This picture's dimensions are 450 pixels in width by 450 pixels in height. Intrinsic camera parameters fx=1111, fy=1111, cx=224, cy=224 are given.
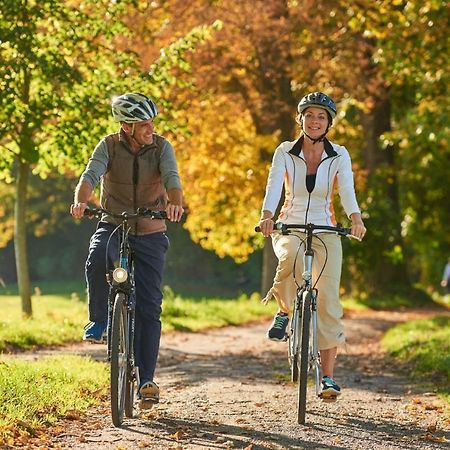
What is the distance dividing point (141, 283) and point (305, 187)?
138 centimetres

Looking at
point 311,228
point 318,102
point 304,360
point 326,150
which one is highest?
point 318,102

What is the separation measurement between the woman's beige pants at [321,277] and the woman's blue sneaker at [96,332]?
1.33 metres

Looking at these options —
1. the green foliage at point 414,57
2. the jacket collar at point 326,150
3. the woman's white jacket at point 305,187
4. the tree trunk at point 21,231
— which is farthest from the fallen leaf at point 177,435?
the green foliage at point 414,57

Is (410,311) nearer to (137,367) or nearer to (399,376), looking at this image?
(399,376)

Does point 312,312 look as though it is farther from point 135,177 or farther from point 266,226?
point 135,177

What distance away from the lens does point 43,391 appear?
8.34m

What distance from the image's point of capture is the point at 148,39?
23.4m

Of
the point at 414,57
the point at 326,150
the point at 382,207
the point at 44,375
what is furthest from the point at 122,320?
the point at 382,207

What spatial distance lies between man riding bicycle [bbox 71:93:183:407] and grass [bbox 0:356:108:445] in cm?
70

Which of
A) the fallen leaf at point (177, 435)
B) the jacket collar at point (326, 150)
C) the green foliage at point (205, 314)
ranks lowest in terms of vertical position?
the green foliage at point (205, 314)

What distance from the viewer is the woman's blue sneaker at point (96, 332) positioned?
7.41 metres

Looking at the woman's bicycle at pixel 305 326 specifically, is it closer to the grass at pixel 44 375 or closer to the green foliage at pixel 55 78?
the grass at pixel 44 375

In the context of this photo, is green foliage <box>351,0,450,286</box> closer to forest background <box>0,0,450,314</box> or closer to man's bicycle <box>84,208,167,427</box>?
forest background <box>0,0,450,314</box>

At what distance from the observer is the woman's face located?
26.3 feet
